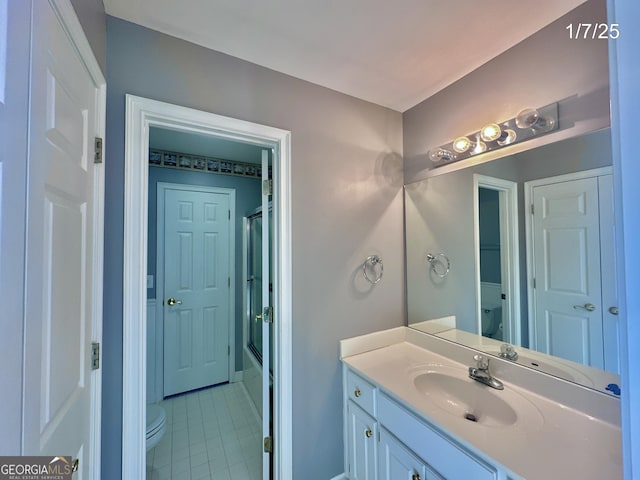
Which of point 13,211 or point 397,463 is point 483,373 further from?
point 13,211

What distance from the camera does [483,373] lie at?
4.40 ft

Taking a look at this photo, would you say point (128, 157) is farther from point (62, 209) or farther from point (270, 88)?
point (270, 88)

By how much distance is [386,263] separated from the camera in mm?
1825

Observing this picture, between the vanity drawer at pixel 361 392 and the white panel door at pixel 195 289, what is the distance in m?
1.80

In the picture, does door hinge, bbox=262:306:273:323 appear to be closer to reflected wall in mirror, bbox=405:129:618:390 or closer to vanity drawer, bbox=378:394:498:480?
vanity drawer, bbox=378:394:498:480

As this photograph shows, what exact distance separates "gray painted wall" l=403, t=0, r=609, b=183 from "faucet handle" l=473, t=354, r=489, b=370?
3.42 feet

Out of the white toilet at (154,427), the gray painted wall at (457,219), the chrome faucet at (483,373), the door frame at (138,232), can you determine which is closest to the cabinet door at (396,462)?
the chrome faucet at (483,373)

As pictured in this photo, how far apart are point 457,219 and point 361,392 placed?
1141 mm

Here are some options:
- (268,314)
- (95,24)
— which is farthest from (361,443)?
(95,24)

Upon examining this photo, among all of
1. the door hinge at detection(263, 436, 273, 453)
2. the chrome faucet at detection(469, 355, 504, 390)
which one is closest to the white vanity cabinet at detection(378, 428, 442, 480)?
the chrome faucet at detection(469, 355, 504, 390)

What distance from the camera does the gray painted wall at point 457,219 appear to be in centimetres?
118

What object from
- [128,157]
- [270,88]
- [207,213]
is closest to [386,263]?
[270,88]

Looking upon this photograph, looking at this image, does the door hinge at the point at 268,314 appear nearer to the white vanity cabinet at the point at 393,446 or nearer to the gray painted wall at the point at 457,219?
the white vanity cabinet at the point at 393,446

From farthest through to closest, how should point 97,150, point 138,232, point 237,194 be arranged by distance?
point 237,194 → point 138,232 → point 97,150
